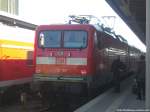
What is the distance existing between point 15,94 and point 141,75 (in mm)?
6263

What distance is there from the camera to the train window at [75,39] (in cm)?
1603

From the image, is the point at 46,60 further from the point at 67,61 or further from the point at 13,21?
the point at 13,21

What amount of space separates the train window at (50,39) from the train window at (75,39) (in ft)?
0.95

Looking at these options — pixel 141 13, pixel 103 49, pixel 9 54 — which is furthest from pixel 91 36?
pixel 141 13

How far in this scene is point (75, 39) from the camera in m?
16.2

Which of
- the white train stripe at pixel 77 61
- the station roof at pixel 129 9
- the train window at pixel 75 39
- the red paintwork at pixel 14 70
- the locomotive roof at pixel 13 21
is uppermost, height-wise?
the station roof at pixel 129 9

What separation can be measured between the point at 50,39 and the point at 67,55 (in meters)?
1.01

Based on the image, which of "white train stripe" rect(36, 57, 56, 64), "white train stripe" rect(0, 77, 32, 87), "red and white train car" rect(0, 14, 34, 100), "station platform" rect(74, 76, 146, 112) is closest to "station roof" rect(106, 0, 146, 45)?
"red and white train car" rect(0, 14, 34, 100)

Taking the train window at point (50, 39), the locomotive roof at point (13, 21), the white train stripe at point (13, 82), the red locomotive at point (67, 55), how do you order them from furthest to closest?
the locomotive roof at point (13, 21) → the white train stripe at point (13, 82) → the train window at point (50, 39) → the red locomotive at point (67, 55)

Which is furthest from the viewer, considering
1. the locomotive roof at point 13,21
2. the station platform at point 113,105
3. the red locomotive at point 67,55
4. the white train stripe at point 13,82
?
the locomotive roof at point 13,21

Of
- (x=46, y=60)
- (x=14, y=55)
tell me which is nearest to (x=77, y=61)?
(x=46, y=60)

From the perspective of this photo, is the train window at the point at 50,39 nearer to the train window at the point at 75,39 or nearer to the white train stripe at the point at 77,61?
the train window at the point at 75,39

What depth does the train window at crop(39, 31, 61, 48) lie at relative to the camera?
16.4 metres

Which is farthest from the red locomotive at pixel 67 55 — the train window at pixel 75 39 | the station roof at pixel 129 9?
the station roof at pixel 129 9
